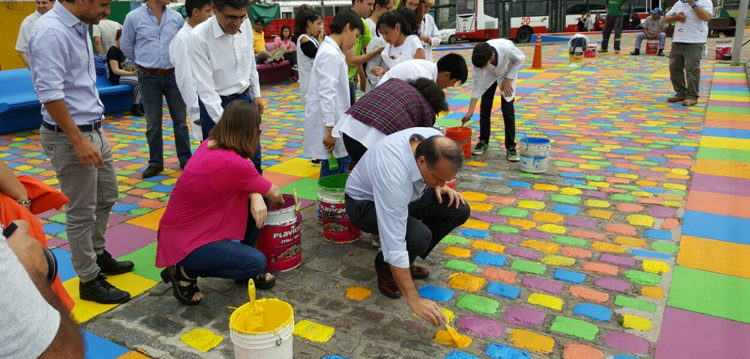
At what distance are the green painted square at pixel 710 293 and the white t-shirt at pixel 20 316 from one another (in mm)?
3191

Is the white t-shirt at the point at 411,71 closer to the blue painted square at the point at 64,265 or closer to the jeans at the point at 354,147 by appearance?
the jeans at the point at 354,147

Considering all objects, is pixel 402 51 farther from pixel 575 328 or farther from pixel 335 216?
pixel 575 328

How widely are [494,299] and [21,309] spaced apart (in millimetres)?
2623

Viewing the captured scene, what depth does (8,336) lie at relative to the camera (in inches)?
41.9

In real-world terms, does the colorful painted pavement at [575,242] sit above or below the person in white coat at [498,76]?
below

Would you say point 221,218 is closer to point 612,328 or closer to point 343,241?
point 343,241

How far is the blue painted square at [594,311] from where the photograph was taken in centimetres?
299

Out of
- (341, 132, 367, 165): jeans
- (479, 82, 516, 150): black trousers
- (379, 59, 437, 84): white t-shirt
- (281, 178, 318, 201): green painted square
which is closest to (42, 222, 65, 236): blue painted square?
(281, 178, 318, 201): green painted square

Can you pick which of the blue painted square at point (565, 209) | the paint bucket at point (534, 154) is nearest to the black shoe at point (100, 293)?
the blue painted square at point (565, 209)

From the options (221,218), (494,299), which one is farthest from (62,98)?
(494,299)

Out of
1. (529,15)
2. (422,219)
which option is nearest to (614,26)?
(529,15)

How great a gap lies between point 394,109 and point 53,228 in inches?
124

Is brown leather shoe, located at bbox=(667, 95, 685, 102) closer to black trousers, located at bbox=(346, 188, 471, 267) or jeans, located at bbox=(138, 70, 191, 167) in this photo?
black trousers, located at bbox=(346, 188, 471, 267)

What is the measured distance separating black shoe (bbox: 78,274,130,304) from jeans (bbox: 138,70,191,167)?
9.41 ft
